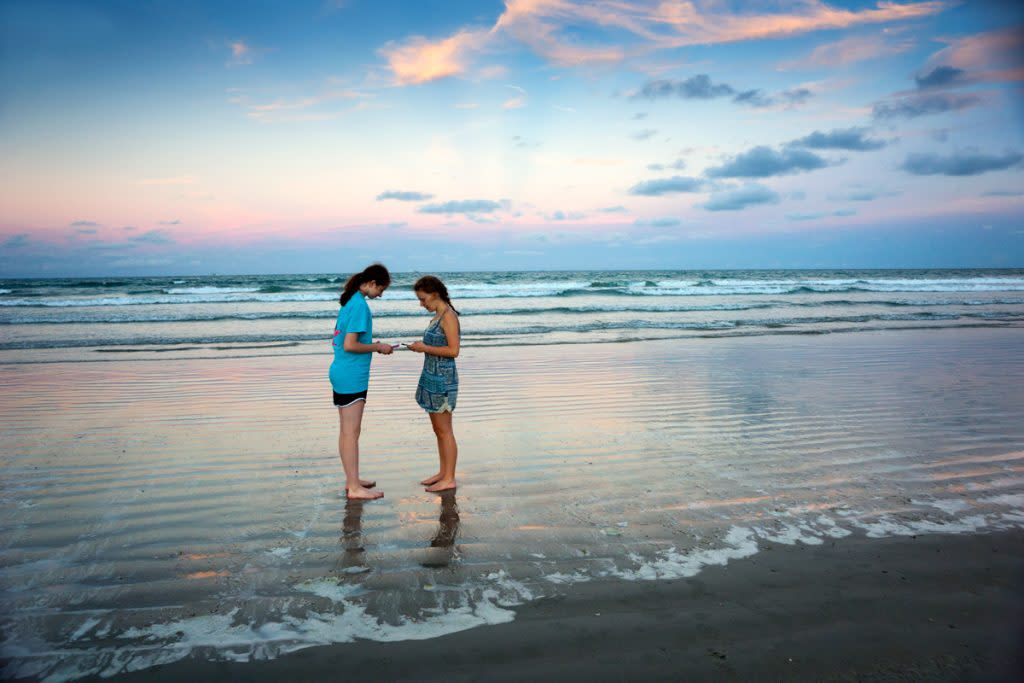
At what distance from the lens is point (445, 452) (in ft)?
16.8

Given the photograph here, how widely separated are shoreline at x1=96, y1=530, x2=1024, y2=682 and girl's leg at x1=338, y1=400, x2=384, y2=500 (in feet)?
6.70

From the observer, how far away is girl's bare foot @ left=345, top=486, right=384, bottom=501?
16.0ft

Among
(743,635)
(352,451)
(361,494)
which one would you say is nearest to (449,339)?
(352,451)

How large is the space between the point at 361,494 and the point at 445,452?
746mm

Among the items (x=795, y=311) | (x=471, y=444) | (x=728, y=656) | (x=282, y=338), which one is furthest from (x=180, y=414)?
(x=795, y=311)

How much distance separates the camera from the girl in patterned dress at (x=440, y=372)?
5.02 m

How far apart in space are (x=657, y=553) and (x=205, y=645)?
8.35 ft

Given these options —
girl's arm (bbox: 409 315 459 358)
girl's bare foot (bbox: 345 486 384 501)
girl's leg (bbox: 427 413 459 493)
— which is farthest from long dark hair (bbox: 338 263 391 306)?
girl's bare foot (bbox: 345 486 384 501)

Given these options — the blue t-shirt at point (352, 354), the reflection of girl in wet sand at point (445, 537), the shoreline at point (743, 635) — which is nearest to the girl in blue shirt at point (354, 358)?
the blue t-shirt at point (352, 354)

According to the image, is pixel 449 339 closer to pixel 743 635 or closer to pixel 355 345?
pixel 355 345

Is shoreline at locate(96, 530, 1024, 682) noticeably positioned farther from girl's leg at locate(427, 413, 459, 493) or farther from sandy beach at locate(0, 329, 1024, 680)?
girl's leg at locate(427, 413, 459, 493)

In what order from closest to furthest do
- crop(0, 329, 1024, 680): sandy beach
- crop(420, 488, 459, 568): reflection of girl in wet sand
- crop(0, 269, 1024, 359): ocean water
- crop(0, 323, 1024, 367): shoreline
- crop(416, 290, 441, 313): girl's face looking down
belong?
crop(0, 329, 1024, 680): sandy beach
crop(420, 488, 459, 568): reflection of girl in wet sand
crop(416, 290, 441, 313): girl's face looking down
crop(0, 323, 1024, 367): shoreline
crop(0, 269, 1024, 359): ocean water

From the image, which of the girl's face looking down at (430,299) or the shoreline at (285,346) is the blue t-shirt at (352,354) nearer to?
the girl's face looking down at (430,299)

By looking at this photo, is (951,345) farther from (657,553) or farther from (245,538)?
(245,538)
